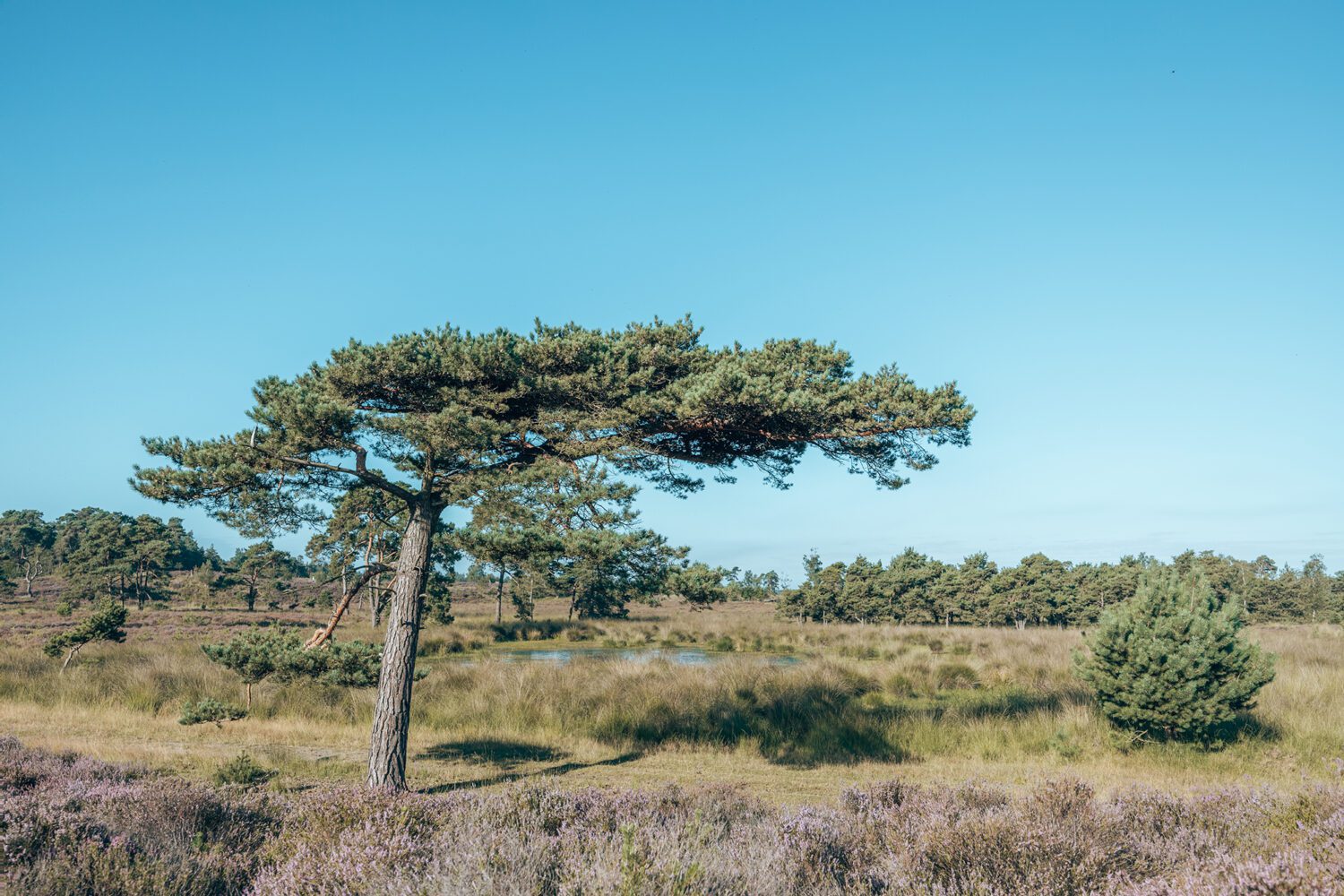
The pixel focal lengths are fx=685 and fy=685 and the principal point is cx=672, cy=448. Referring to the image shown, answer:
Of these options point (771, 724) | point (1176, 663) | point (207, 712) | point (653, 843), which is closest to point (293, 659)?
point (207, 712)

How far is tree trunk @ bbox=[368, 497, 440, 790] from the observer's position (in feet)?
27.4

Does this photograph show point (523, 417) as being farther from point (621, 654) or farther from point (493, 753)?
point (621, 654)

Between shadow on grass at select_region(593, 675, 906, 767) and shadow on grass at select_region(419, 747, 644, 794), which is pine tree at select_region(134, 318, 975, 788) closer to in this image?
shadow on grass at select_region(419, 747, 644, 794)

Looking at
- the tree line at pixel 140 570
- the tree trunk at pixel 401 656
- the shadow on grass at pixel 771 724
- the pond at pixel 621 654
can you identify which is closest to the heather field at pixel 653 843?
the tree trunk at pixel 401 656

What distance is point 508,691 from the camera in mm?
14922

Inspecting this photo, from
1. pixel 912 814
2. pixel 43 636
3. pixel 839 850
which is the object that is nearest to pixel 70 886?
pixel 839 850

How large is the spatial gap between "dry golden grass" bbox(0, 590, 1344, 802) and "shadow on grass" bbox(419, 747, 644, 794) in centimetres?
7

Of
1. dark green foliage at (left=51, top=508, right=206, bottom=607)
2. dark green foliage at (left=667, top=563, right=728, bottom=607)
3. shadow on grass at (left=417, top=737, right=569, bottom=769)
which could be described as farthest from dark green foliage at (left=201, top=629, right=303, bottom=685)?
dark green foliage at (left=51, top=508, right=206, bottom=607)

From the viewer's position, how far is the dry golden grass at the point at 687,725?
1032 cm

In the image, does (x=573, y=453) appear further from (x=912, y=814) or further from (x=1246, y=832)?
(x=1246, y=832)

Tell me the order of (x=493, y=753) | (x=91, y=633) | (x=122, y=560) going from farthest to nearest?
(x=122, y=560)
(x=91, y=633)
(x=493, y=753)

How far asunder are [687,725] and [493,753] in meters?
3.63

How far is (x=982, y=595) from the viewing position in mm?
56375

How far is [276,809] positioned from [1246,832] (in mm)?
7723
